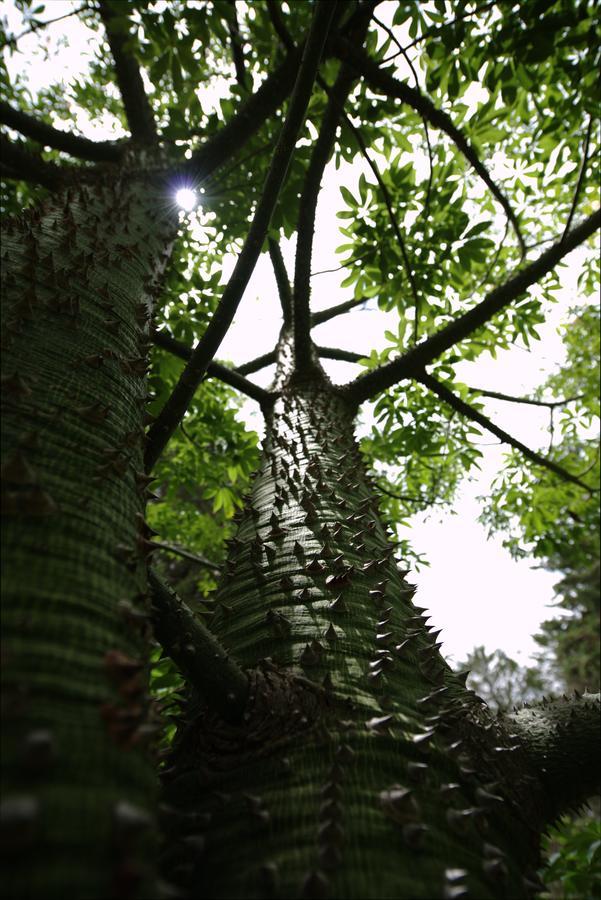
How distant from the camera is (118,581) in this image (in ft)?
2.72

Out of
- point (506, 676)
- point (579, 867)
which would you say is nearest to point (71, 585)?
point (579, 867)

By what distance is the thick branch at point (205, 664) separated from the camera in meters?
0.94

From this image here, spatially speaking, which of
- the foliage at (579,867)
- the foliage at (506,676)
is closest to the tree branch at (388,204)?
the foliage at (579,867)

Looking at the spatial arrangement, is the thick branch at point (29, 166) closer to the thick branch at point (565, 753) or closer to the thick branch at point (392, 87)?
the thick branch at point (392, 87)

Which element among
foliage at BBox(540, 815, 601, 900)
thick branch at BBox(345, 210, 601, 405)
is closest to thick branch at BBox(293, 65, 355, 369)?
thick branch at BBox(345, 210, 601, 405)

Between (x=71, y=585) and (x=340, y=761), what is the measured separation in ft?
1.72

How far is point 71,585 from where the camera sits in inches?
29.1

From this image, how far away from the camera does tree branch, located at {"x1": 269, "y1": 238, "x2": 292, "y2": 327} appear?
3930 mm

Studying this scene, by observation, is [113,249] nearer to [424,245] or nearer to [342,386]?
[342,386]

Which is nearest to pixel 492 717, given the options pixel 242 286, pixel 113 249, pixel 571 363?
pixel 242 286

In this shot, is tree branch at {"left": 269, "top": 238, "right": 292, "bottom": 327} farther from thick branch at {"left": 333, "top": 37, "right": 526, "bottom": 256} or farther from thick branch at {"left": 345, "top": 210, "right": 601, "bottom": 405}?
thick branch at {"left": 333, "top": 37, "right": 526, "bottom": 256}

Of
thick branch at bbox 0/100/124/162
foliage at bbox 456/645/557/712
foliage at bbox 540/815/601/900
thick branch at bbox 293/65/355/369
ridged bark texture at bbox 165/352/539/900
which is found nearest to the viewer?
ridged bark texture at bbox 165/352/539/900

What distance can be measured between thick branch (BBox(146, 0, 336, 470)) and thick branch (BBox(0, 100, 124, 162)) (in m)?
2.29

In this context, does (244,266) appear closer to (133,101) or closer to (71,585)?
(71,585)
